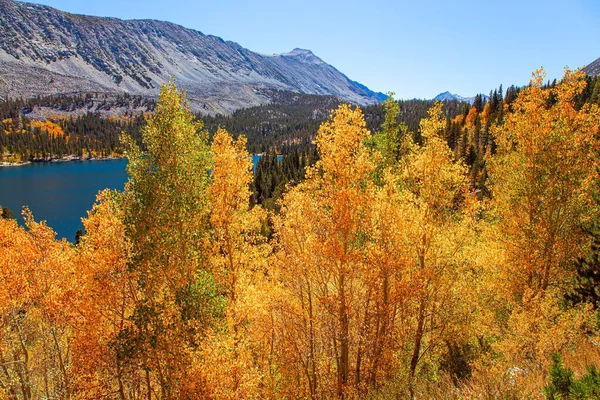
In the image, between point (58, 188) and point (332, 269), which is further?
point (58, 188)

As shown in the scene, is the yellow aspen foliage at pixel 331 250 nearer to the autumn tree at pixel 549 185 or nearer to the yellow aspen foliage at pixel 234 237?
the yellow aspen foliage at pixel 234 237

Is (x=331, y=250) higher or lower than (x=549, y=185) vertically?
lower

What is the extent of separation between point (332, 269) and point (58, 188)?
440 feet

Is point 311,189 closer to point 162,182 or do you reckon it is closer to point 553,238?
point 162,182

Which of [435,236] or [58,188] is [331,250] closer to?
[435,236]

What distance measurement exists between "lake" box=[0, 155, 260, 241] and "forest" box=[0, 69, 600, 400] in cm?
6286

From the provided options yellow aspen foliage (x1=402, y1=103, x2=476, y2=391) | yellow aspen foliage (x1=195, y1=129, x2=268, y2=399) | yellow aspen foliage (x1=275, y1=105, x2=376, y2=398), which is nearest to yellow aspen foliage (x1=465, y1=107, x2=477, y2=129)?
yellow aspen foliage (x1=402, y1=103, x2=476, y2=391)

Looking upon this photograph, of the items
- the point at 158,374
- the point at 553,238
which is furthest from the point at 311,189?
the point at 553,238

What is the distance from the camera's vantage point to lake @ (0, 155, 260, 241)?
280ft

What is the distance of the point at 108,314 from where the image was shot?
1394cm

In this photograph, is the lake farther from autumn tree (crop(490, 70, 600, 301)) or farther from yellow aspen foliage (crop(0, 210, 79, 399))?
autumn tree (crop(490, 70, 600, 301))

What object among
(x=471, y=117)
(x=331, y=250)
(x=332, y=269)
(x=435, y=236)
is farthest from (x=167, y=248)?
(x=471, y=117)

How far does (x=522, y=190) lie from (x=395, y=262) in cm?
729

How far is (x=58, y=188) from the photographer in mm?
117812
